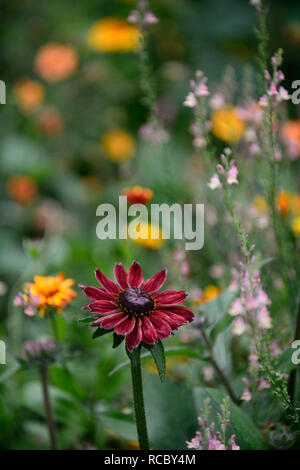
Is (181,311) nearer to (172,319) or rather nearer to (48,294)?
(172,319)

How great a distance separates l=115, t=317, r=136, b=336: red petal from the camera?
0.47 meters

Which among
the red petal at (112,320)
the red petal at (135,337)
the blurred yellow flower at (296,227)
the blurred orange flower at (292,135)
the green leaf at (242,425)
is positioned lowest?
the green leaf at (242,425)

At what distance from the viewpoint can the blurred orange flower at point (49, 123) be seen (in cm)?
169

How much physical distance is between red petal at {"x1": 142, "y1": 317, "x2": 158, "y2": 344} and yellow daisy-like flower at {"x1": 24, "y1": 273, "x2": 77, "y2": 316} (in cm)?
17

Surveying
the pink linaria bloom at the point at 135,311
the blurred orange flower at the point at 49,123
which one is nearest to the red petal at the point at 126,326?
the pink linaria bloom at the point at 135,311

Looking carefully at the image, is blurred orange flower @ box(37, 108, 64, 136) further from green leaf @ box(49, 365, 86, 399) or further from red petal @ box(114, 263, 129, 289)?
red petal @ box(114, 263, 129, 289)

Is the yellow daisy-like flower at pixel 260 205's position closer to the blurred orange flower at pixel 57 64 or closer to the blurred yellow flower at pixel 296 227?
the blurred yellow flower at pixel 296 227

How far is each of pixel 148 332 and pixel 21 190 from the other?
3.93 feet

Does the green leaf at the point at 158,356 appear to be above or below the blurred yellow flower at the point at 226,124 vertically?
below

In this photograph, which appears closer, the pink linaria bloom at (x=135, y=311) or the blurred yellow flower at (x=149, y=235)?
the pink linaria bloom at (x=135, y=311)

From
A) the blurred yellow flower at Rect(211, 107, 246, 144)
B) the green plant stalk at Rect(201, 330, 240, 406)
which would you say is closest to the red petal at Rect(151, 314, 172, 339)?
the green plant stalk at Rect(201, 330, 240, 406)

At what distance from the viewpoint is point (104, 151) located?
1789mm
